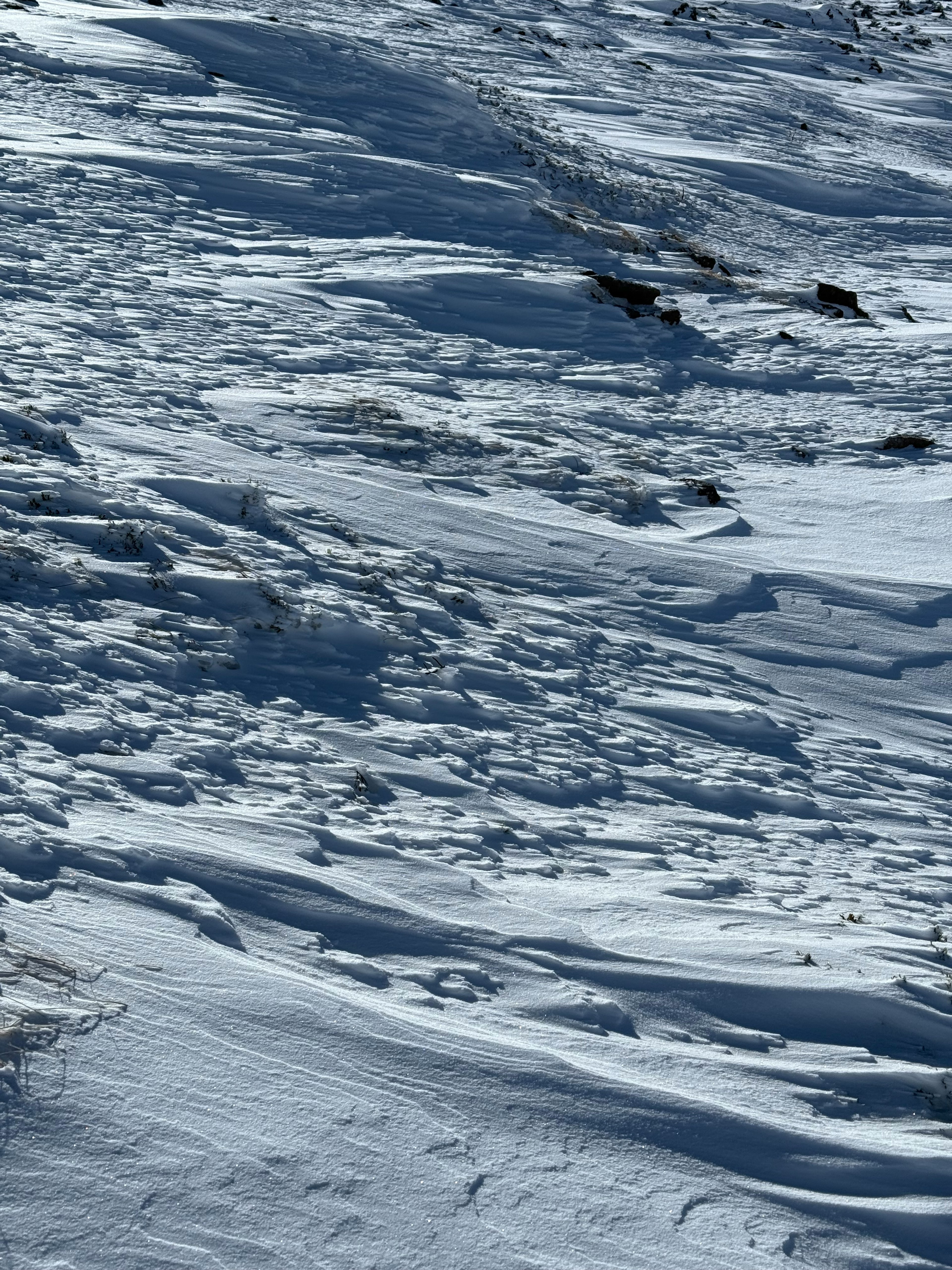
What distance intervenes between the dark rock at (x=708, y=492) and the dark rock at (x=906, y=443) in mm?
1581

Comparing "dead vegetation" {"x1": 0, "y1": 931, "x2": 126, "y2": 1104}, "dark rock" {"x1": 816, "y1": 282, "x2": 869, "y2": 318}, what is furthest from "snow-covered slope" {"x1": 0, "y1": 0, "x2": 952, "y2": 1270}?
"dark rock" {"x1": 816, "y1": 282, "x2": 869, "y2": 318}

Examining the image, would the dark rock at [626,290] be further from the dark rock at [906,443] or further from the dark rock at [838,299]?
the dark rock at [906,443]

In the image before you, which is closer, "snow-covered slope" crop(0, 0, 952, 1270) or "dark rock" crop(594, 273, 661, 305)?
"snow-covered slope" crop(0, 0, 952, 1270)

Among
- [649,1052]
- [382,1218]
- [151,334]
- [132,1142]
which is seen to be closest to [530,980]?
[649,1052]

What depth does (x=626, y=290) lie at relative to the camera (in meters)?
9.31

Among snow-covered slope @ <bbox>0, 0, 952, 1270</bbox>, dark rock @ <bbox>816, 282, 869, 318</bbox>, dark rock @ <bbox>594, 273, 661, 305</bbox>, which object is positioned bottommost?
snow-covered slope @ <bbox>0, 0, 952, 1270</bbox>

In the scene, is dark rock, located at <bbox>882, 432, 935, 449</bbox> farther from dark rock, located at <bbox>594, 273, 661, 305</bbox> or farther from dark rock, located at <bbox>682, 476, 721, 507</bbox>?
dark rock, located at <bbox>594, 273, 661, 305</bbox>

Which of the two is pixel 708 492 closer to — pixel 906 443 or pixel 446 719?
pixel 906 443

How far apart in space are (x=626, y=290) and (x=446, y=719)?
5917 mm

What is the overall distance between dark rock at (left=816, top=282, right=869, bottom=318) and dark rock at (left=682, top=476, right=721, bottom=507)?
4044 mm

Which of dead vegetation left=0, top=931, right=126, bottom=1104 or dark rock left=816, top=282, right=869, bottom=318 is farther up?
dark rock left=816, top=282, right=869, bottom=318

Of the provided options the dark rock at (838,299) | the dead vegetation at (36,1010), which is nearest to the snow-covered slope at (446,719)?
the dead vegetation at (36,1010)

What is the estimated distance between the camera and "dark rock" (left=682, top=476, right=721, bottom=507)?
6.73 metres

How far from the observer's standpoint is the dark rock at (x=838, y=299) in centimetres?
1000
